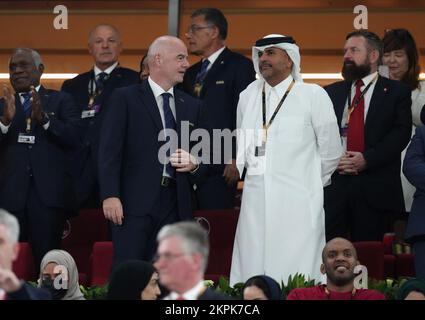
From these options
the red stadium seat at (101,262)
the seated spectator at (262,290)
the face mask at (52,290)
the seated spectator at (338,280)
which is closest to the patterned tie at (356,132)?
the seated spectator at (338,280)

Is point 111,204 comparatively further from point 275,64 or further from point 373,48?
point 373,48

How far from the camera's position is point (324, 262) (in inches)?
337

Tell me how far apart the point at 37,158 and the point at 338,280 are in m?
2.50

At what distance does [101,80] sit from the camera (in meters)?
10.8

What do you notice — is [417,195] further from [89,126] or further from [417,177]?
[89,126]

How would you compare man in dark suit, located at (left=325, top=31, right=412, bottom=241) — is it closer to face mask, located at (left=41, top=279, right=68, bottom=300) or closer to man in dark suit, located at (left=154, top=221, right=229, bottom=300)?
face mask, located at (left=41, top=279, right=68, bottom=300)

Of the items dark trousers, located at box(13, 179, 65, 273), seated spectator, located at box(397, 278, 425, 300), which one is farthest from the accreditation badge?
seated spectator, located at box(397, 278, 425, 300)

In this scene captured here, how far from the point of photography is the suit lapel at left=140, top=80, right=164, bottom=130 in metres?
8.87

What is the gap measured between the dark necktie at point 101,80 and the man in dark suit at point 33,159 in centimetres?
88

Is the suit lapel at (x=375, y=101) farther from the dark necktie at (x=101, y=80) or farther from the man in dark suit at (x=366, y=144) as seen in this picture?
the dark necktie at (x=101, y=80)

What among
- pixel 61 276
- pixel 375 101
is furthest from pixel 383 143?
pixel 61 276

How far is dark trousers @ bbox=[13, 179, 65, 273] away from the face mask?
1050mm

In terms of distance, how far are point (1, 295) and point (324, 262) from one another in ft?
9.26

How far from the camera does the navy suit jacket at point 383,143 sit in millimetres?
9922
